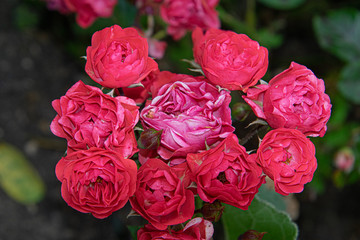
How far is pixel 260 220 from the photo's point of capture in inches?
36.3

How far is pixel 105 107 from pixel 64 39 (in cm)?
147

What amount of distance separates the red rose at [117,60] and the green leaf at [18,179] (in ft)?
4.09

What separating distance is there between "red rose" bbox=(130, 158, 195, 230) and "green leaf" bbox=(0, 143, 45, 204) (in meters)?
1.28

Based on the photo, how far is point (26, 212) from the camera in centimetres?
185

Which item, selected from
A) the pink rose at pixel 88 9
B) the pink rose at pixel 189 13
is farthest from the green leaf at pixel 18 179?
the pink rose at pixel 189 13

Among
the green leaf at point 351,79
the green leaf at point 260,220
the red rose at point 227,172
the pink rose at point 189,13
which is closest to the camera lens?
the red rose at point 227,172

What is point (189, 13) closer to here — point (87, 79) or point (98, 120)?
point (98, 120)

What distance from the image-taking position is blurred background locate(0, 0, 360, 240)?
1.58 meters

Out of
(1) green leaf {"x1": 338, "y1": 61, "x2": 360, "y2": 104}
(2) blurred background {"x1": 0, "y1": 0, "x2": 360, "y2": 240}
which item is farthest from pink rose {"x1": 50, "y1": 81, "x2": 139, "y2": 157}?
(1) green leaf {"x1": 338, "y1": 61, "x2": 360, "y2": 104}

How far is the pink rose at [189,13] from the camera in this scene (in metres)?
1.07

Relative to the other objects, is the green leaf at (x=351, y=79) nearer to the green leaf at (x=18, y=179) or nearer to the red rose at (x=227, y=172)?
the red rose at (x=227, y=172)

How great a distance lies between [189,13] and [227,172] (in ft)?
1.88

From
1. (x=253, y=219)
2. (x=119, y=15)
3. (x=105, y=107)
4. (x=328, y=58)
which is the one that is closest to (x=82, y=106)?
(x=105, y=107)

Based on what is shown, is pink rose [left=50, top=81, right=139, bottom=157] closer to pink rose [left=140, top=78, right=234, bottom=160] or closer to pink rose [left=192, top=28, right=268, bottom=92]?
pink rose [left=140, top=78, right=234, bottom=160]
